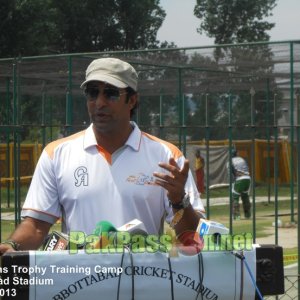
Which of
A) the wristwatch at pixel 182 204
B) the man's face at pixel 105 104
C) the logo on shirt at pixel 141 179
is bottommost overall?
the wristwatch at pixel 182 204

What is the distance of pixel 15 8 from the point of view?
33.8 m

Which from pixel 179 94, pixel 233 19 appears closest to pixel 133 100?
pixel 179 94

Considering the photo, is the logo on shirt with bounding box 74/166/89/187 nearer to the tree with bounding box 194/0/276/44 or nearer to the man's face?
the man's face

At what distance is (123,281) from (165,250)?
181 mm

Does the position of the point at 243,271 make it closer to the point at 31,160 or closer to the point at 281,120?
the point at 281,120

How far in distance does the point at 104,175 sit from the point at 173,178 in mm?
410

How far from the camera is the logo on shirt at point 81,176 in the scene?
3.87 metres

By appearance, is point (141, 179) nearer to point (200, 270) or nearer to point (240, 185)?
point (200, 270)

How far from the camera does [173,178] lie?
358cm

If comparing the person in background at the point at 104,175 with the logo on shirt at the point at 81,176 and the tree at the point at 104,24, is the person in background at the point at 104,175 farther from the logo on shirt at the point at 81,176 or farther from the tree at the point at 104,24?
the tree at the point at 104,24

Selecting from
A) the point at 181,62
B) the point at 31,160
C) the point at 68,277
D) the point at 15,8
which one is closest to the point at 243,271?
the point at 68,277

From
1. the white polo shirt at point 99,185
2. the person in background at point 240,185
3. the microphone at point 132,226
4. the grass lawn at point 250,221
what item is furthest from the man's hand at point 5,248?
the person in background at point 240,185

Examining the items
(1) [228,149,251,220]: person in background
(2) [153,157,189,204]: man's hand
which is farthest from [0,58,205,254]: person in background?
(1) [228,149,251,220]: person in background

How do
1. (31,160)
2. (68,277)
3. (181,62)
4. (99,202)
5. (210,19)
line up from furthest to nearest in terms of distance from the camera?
(210,19)
(31,160)
(181,62)
(99,202)
(68,277)
